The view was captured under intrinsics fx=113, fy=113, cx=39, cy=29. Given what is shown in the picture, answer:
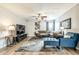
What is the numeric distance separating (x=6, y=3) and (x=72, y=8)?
2.22 m

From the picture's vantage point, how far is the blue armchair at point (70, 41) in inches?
159

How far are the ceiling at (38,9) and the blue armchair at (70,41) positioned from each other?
89 cm

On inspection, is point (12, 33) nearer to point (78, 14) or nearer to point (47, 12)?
point (47, 12)

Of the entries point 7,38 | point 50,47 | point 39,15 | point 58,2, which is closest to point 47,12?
point 39,15

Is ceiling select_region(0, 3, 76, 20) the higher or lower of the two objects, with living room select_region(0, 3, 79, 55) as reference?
higher

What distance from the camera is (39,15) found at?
394 cm

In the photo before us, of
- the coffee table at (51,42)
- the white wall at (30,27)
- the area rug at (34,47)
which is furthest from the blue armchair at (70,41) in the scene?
the white wall at (30,27)

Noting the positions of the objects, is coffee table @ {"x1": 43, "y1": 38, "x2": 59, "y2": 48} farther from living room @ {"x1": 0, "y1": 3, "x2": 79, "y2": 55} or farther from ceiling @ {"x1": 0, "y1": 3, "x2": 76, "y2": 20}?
ceiling @ {"x1": 0, "y1": 3, "x2": 76, "y2": 20}

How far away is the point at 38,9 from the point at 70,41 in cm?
166

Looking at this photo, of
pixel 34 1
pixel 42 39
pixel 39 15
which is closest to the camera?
pixel 34 1

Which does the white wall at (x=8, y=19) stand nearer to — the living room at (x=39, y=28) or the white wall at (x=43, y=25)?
the living room at (x=39, y=28)

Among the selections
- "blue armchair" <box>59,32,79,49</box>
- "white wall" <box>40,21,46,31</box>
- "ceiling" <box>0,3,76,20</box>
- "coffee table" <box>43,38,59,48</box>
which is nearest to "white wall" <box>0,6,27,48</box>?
"ceiling" <box>0,3,76,20</box>

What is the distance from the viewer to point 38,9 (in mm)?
3840

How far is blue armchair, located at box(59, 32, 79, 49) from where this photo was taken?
404cm
